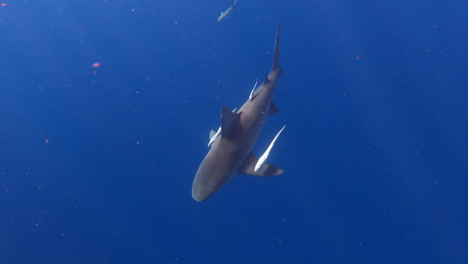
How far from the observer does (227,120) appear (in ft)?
15.0

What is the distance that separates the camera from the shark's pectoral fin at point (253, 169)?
4.73 m

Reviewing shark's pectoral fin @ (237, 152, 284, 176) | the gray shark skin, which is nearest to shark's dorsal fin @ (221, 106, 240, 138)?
the gray shark skin

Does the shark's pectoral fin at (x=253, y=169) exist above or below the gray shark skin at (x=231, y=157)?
below

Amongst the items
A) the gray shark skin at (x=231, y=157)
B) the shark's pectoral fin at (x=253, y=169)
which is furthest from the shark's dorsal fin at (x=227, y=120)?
the shark's pectoral fin at (x=253, y=169)

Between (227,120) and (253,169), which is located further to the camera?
(253,169)

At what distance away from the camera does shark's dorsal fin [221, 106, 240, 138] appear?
4.45 metres

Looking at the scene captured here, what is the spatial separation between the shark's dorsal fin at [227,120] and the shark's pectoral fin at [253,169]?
53cm

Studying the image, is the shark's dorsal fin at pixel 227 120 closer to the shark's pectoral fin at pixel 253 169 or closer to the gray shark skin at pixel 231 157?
the gray shark skin at pixel 231 157

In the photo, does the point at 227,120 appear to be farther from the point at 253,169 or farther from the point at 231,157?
the point at 253,169

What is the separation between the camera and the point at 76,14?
11828 millimetres

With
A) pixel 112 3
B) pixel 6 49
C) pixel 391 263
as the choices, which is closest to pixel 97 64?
pixel 112 3

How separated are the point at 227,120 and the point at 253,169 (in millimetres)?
801

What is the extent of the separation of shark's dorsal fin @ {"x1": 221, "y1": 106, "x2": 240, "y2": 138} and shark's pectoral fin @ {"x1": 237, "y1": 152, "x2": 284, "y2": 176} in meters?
0.53

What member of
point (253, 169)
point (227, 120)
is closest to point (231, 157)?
point (253, 169)
